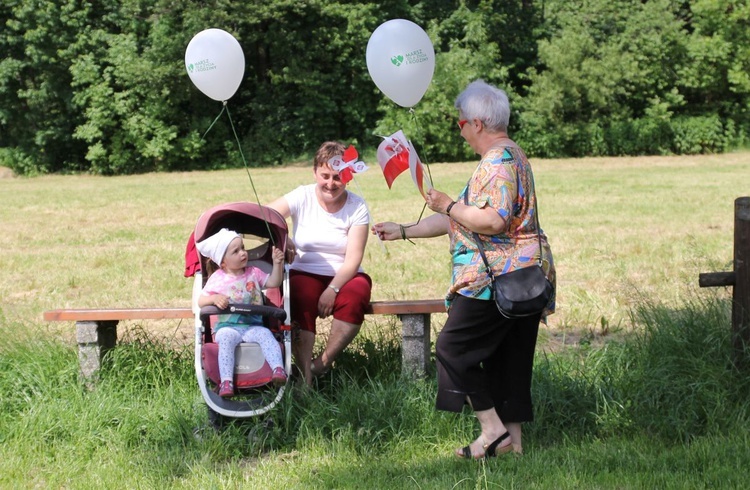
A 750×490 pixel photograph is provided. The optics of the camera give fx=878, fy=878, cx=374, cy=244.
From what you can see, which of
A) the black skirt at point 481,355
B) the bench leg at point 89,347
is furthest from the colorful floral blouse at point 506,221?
the bench leg at point 89,347

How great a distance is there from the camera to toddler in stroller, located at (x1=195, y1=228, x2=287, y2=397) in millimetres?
4406

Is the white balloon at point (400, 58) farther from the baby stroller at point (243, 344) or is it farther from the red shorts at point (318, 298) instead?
the red shorts at point (318, 298)

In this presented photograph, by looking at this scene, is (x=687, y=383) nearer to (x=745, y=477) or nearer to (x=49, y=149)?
(x=745, y=477)

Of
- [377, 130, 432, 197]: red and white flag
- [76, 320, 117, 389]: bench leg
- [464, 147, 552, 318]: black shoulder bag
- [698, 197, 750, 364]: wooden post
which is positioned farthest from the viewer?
[76, 320, 117, 389]: bench leg

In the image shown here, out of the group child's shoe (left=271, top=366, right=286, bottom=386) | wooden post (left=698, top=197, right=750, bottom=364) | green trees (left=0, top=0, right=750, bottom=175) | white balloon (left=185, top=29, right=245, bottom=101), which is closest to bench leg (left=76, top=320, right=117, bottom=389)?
child's shoe (left=271, top=366, right=286, bottom=386)

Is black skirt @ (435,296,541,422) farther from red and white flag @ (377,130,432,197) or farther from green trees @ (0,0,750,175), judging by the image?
green trees @ (0,0,750,175)

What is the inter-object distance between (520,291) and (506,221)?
0.31 m

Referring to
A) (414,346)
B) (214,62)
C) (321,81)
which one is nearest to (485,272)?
(414,346)

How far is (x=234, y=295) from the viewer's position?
183 inches

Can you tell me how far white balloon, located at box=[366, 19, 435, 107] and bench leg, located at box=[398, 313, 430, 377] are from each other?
48.3 inches

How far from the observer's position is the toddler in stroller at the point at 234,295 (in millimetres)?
4406

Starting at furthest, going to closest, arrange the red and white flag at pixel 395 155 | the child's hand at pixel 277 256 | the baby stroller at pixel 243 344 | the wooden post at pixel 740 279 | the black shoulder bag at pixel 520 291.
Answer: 1. the child's hand at pixel 277 256
2. the red and white flag at pixel 395 155
3. the wooden post at pixel 740 279
4. the baby stroller at pixel 243 344
5. the black shoulder bag at pixel 520 291

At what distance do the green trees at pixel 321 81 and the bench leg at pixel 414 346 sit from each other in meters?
23.5

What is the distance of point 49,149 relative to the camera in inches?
1244
